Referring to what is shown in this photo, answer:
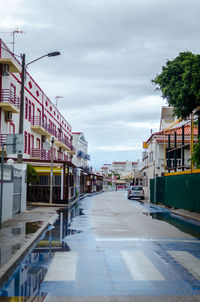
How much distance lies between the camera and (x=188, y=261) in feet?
30.2

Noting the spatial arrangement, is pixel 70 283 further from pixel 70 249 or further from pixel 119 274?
pixel 70 249

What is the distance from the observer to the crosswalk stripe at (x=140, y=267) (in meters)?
7.53

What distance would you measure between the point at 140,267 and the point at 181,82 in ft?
48.2

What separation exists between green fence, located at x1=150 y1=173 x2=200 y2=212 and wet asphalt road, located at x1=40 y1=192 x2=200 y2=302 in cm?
1135

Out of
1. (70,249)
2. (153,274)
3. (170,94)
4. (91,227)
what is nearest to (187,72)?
(170,94)

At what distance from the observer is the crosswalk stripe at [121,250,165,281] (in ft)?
24.7

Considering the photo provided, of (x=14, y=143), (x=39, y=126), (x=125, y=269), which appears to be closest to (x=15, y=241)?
(x=14, y=143)

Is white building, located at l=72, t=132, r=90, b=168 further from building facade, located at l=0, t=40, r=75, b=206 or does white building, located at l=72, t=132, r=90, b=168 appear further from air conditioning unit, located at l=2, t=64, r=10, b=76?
air conditioning unit, located at l=2, t=64, r=10, b=76

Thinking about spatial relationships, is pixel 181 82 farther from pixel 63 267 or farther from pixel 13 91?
pixel 13 91

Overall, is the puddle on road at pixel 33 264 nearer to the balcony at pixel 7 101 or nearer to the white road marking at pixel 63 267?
the white road marking at pixel 63 267

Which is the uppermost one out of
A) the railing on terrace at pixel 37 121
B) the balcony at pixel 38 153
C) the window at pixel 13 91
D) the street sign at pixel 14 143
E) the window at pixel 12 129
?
the window at pixel 13 91

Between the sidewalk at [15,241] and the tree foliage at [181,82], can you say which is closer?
the sidewalk at [15,241]

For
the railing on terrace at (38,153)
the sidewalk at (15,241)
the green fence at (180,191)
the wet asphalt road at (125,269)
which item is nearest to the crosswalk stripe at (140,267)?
the wet asphalt road at (125,269)

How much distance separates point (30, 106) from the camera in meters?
40.3
